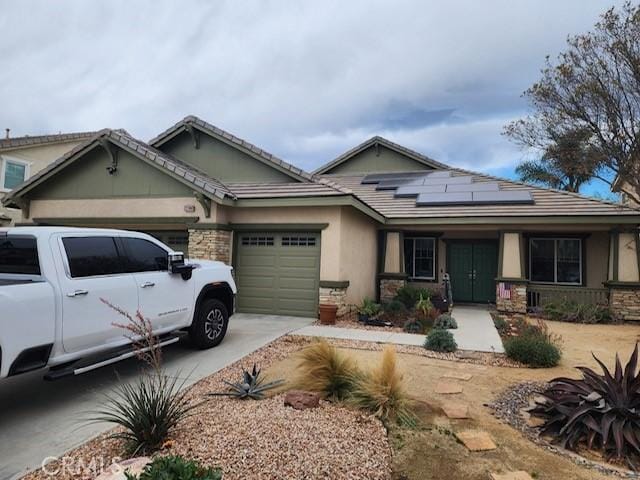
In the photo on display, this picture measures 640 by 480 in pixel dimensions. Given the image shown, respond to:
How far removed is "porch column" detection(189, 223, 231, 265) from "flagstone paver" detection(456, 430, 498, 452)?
7.73 m

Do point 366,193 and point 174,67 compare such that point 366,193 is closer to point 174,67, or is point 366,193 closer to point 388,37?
point 388,37

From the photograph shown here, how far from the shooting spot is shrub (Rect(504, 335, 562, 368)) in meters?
6.46

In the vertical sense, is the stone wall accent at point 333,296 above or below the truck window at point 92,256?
below

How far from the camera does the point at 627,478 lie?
3189 mm

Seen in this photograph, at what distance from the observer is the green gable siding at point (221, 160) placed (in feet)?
40.2

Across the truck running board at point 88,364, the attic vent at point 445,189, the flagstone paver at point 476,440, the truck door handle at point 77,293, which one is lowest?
the flagstone paver at point 476,440

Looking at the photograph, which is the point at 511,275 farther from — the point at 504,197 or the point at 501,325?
the point at 501,325

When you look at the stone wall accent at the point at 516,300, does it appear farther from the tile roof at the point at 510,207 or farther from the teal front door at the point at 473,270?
the tile roof at the point at 510,207

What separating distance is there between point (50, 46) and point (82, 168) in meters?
3.48

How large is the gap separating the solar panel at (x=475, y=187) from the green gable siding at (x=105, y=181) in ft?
33.1

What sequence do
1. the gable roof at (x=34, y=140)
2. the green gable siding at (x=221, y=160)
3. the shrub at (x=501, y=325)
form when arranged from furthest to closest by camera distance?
the gable roof at (x=34, y=140)
the green gable siding at (x=221, y=160)
the shrub at (x=501, y=325)

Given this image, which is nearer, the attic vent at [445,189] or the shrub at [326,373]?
the shrub at [326,373]

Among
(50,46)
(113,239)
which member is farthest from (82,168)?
(113,239)

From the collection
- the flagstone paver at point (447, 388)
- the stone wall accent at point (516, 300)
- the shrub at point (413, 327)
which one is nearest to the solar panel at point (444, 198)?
the stone wall accent at point (516, 300)
